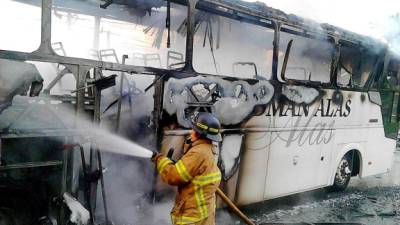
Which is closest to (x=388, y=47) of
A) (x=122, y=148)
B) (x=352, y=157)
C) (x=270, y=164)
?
(x=352, y=157)

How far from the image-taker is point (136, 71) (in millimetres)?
4156

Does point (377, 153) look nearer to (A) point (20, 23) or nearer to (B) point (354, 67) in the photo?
(B) point (354, 67)

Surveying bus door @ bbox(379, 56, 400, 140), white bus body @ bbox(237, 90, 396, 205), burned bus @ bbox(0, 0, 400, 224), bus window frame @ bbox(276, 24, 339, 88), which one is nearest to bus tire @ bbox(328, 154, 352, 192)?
burned bus @ bbox(0, 0, 400, 224)

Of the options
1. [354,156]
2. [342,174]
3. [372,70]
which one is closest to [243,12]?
[372,70]

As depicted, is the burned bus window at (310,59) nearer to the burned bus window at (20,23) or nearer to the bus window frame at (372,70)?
the bus window frame at (372,70)

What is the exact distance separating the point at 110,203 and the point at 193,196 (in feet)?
6.25

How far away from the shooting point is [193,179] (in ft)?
10.4

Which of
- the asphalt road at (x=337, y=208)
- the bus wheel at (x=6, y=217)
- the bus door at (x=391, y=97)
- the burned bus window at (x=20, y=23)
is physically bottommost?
the asphalt road at (x=337, y=208)

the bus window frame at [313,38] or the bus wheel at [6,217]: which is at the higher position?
the bus window frame at [313,38]

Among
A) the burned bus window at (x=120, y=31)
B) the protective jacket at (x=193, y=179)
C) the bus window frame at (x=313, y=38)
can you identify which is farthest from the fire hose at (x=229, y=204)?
the bus window frame at (x=313, y=38)

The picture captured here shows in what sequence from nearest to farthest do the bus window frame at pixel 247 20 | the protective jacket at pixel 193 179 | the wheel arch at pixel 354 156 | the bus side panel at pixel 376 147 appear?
1. the protective jacket at pixel 193 179
2. the bus window frame at pixel 247 20
3. the wheel arch at pixel 354 156
4. the bus side panel at pixel 376 147

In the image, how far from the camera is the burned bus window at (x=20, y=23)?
511 cm

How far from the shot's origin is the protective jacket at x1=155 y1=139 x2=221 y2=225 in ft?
10.1

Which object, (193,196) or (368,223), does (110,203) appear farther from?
(368,223)
